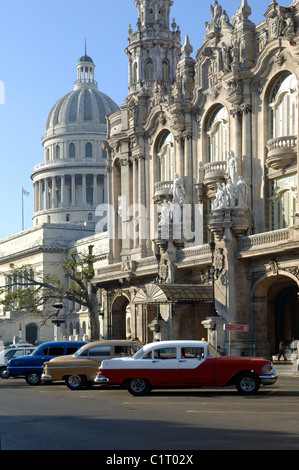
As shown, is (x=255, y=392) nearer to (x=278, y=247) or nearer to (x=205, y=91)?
(x=278, y=247)

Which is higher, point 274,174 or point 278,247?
point 274,174

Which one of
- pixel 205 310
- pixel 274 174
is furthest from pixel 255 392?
pixel 205 310

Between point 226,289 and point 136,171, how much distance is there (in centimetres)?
1991

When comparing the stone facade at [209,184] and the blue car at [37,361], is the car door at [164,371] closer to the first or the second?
the blue car at [37,361]

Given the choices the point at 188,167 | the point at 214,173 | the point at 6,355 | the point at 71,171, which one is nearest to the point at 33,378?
the point at 6,355

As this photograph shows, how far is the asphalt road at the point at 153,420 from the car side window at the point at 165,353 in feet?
4.08

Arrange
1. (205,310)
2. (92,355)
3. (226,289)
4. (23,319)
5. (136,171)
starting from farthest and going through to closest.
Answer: (23,319)
(136,171)
(205,310)
(226,289)
(92,355)

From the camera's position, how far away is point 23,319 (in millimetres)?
122250

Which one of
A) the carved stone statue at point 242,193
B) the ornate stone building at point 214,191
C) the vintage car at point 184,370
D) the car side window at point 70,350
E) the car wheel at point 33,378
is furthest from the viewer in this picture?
the carved stone statue at point 242,193

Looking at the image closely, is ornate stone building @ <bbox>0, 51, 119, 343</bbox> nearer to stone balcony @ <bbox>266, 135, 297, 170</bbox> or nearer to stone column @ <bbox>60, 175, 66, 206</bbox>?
stone column @ <bbox>60, 175, 66, 206</bbox>

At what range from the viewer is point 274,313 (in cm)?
4841

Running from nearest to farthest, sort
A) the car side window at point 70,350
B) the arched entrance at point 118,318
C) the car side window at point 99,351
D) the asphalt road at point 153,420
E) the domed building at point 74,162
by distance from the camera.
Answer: the asphalt road at point 153,420, the car side window at point 99,351, the car side window at point 70,350, the arched entrance at point 118,318, the domed building at point 74,162

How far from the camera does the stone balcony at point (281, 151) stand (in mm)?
45719

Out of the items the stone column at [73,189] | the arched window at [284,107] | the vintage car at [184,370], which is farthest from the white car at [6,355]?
the stone column at [73,189]
